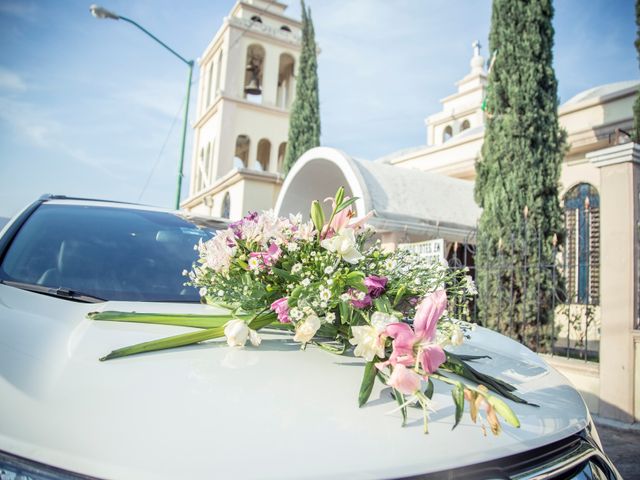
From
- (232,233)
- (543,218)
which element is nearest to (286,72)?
(543,218)

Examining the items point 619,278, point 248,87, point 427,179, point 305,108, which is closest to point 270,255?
point 619,278

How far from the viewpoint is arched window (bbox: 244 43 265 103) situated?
21.7 meters

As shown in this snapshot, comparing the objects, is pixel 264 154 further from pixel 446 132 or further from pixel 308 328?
pixel 308 328

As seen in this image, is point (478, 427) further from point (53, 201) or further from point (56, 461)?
point (53, 201)

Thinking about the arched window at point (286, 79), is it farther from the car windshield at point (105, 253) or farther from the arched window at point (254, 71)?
the car windshield at point (105, 253)

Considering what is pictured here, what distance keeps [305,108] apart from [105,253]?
44.9ft

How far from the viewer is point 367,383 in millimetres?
1185

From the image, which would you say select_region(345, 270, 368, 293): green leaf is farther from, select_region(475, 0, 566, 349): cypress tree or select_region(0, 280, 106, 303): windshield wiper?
select_region(475, 0, 566, 349): cypress tree

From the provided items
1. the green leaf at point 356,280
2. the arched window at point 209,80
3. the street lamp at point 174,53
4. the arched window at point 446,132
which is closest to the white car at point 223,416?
the green leaf at point 356,280

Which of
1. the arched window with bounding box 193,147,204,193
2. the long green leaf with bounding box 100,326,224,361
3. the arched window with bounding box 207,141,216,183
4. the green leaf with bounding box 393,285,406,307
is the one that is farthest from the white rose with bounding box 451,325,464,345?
the arched window with bounding box 193,147,204,193

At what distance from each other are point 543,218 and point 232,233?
Answer: 21.4ft

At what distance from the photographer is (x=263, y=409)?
1042 millimetres

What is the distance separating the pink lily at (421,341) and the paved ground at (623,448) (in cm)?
319

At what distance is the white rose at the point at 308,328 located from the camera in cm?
135
